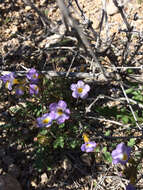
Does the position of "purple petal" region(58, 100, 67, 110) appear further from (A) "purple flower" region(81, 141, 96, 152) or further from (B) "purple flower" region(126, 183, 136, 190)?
(B) "purple flower" region(126, 183, 136, 190)

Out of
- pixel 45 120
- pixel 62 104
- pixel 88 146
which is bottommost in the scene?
pixel 88 146

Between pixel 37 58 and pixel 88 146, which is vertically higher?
pixel 37 58

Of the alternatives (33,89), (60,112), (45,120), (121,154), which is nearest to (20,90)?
(33,89)

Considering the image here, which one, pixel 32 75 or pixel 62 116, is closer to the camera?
pixel 62 116

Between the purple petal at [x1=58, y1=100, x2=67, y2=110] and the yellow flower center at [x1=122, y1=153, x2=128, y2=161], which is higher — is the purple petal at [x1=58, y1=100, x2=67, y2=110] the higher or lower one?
the higher one

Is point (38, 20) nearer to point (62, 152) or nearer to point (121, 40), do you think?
point (121, 40)

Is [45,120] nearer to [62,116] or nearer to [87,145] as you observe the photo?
[62,116]

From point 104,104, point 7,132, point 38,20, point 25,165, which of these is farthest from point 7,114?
point 38,20

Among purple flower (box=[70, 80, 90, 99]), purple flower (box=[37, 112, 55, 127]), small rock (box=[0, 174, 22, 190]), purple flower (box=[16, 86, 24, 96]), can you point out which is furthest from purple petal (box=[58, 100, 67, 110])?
small rock (box=[0, 174, 22, 190])

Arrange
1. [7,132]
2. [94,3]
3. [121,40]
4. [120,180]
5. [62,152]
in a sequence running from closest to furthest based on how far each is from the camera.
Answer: [120,180]
[62,152]
[7,132]
[121,40]
[94,3]
